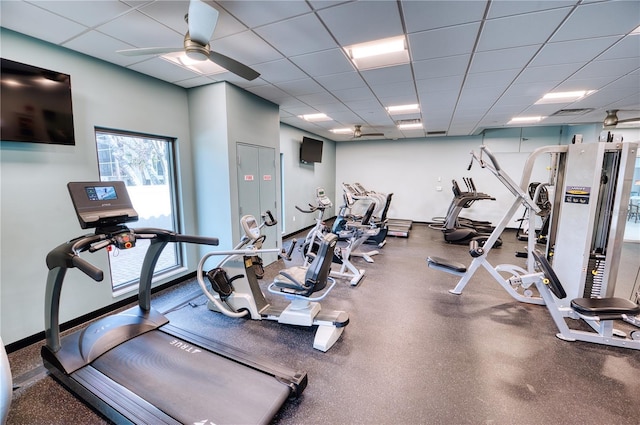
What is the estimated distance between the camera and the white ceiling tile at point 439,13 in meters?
1.95

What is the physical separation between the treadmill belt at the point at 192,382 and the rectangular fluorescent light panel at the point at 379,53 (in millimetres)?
3054

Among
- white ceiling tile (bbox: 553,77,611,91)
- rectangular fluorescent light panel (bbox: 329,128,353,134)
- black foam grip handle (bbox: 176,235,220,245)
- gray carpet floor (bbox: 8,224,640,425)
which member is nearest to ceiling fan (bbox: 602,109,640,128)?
white ceiling tile (bbox: 553,77,611,91)

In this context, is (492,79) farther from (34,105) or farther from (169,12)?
(34,105)

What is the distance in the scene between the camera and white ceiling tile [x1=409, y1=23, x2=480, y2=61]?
231 cm

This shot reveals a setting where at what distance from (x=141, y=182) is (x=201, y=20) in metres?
2.51

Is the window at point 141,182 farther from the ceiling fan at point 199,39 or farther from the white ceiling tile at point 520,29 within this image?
the white ceiling tile at point 520,29

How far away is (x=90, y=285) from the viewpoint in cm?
290

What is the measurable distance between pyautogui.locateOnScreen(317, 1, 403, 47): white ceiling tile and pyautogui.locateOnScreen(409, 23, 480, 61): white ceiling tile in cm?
26

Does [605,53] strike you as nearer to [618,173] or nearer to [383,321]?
[618,173]

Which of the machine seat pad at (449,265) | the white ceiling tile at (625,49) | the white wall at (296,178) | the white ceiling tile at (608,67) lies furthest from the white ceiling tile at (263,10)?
the white wall at (296,178)

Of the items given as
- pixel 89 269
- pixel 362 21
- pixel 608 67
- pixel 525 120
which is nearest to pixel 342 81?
pixel 362 21

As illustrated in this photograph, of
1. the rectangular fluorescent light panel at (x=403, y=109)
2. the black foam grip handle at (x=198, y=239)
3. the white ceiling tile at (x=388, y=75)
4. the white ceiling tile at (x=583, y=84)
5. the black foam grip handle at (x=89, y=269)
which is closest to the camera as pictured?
the black foam grip handle at (x=89, y=269)

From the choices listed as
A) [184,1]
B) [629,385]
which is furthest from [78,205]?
[629,385]

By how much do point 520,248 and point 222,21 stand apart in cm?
685
